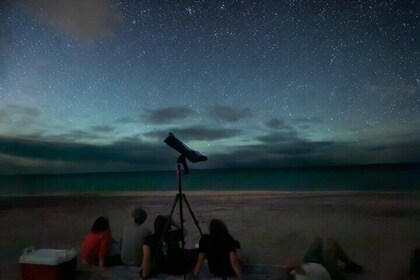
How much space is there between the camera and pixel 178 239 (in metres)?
3.12

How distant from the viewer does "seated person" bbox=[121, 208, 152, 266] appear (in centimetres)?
315

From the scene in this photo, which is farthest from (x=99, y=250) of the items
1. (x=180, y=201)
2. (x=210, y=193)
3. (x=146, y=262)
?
(x=210, y=193)

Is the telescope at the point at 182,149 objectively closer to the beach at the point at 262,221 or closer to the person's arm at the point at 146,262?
the beach at the point at 262,221

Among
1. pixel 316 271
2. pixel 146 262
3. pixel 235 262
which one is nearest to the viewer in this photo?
pixel 316 271

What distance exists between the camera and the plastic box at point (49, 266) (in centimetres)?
313

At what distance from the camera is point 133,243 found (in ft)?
10.4

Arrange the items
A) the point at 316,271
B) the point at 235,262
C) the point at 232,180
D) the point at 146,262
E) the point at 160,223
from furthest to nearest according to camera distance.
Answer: the point at 232,180 < the point at 160,223 < the point at 146,262 < the point at 235,262 < the point at 316,271

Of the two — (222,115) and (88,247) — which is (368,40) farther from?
(88,247)

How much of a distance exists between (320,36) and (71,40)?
2142 mm

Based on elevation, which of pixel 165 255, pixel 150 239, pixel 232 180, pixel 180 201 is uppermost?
pixel 232 180

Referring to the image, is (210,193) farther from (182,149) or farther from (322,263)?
(322,263)

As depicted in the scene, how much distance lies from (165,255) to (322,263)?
1.14 metres

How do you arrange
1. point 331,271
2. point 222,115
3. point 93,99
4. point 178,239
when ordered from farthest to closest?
point 93,99 < point 222,115 < point 178,239 < point 331,271

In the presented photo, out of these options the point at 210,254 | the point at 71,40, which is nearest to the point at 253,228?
the point at 210,254
